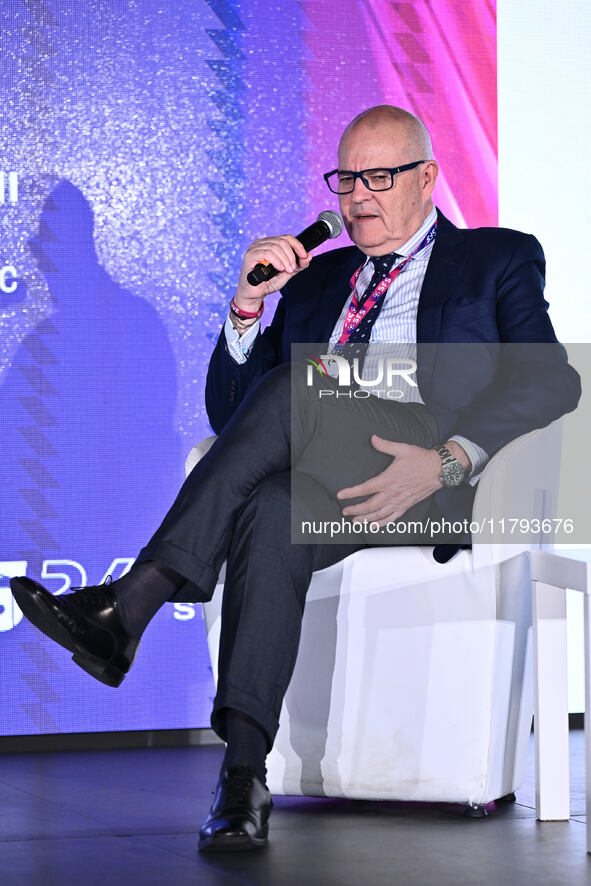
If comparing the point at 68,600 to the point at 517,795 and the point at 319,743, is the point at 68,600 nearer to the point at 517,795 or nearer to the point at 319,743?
the point at 319,743

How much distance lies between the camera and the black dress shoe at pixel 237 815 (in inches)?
74.0

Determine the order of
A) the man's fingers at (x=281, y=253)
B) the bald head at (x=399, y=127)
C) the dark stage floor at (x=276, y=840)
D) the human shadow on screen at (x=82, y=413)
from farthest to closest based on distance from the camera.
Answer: the human shadow on screen at (x=82, y=413)
the bald head at (x=399, y=127)
the man's fingers at (x=281, y=253)
the dark stage floor at (x=276, y=840)

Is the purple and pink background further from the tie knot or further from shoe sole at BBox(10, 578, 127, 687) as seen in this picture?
shoe sole at BBox(10, 578, 127, 687)

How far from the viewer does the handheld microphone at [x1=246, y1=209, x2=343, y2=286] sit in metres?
2.29

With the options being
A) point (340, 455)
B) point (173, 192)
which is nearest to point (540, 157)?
point (173, 192)

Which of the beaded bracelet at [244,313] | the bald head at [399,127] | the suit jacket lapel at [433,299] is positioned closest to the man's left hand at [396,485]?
the suit jacket lapel at [433,299]

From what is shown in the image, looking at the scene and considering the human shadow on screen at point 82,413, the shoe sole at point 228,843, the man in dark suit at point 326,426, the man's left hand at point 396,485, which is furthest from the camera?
the human shadow on screen at point 82,413

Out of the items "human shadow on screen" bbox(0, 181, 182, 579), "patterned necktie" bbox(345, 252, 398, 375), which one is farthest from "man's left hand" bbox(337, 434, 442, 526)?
"human shadow on screen" bbox(0, 181, 182, 579)

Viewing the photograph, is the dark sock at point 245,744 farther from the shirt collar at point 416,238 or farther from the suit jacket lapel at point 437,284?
the shirt collar at point 416,238

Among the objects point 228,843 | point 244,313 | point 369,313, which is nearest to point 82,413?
point 244,313

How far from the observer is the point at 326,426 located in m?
2.19

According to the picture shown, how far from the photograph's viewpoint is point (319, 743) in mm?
2303

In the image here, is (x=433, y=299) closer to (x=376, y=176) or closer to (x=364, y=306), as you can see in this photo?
(x=364, y=306)

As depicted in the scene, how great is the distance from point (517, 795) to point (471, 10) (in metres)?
2.15
